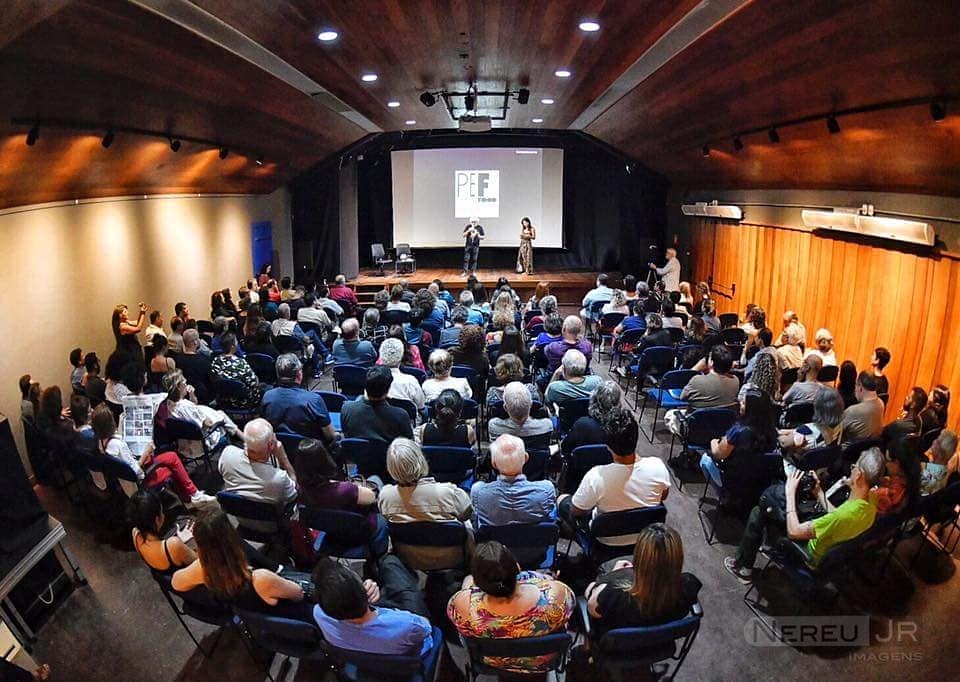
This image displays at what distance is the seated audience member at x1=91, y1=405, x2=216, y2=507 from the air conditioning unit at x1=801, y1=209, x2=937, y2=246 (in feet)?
22.4

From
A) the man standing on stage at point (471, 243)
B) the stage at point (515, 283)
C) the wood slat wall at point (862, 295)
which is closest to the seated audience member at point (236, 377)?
the wood slat wall at point (862, 295)

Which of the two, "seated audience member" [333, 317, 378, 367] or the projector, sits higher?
the projector

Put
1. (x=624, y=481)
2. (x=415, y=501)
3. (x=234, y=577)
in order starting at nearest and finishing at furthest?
(x=234, y=577) → (x=415, y=501) → (x=624, y=481)

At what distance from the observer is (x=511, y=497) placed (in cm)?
345

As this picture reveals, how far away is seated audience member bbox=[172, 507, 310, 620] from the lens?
2779 mm

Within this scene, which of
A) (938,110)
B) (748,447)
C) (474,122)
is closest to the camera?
(748,447)

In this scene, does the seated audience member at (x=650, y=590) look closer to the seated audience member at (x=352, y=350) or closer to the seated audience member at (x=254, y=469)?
the seated audience member at (x=254, y=469)

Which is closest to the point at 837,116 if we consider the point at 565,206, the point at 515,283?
the point at 515,283

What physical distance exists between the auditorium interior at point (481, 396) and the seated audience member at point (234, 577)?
0.01 m

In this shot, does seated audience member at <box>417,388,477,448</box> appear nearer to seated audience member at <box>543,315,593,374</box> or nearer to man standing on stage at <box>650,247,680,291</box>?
seated audience member at <box>543,315,593,374</box>

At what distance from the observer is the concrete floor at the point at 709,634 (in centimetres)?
342

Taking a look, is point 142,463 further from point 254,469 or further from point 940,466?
point 940,466

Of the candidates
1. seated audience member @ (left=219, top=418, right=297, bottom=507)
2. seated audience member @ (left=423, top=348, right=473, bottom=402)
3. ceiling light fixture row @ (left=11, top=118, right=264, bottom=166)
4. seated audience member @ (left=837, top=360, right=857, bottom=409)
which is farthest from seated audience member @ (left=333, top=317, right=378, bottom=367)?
seated audience member @ (left=837, top=360, right=857, bottom=409)

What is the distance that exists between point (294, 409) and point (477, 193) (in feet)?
39.6
